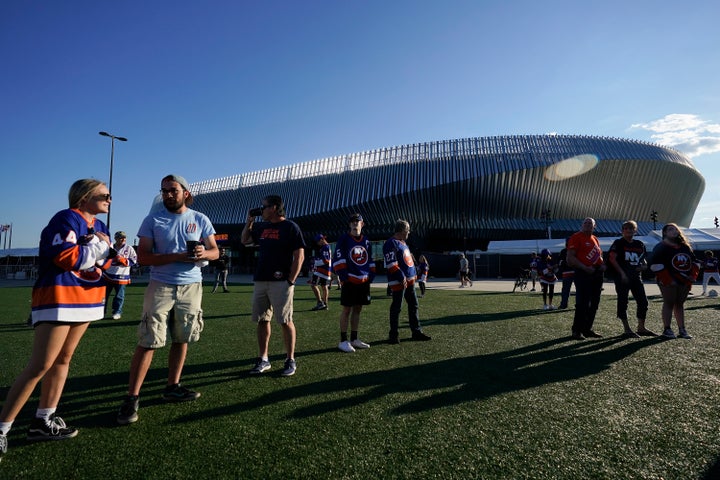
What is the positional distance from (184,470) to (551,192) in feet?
Result: 140

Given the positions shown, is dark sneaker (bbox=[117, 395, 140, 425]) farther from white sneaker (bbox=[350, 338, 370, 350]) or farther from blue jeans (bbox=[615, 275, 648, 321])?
blue jeans (bbox=[615, 275, 648, 321])

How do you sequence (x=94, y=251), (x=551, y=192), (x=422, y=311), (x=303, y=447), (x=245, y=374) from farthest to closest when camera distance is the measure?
(x=551, y=192)
(x=422, y=311)
(x=245, y=374)
(x=94, y=251)
(x=303, y=447)

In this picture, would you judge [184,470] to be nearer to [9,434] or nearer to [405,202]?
[9,434]

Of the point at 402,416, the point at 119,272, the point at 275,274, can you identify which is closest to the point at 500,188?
the point at 119,272

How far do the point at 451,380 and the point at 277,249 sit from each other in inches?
85.2

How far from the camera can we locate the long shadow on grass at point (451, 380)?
2.92 meters

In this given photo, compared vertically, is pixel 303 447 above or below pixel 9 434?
above

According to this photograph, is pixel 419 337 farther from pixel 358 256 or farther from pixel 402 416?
pixel 402 416

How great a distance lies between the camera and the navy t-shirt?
151 inches

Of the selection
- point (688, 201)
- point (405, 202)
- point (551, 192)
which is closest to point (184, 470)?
point (405, 202)

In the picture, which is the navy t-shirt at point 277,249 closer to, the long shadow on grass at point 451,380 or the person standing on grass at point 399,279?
the long shadow on grass at point 451,380

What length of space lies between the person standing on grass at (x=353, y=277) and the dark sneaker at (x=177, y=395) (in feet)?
6.94

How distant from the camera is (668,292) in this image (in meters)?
5.63

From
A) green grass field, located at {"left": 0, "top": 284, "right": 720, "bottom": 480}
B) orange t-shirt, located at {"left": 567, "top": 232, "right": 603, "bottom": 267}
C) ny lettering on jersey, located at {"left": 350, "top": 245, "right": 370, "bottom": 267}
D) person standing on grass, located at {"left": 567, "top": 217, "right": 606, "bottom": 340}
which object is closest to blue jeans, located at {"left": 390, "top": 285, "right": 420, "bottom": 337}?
green grass field, located at {"left": 0, "top": 284, "right": 720, "bottom": 480}
